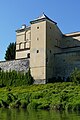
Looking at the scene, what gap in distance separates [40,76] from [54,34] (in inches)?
300

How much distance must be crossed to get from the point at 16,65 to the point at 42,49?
20.0 ft

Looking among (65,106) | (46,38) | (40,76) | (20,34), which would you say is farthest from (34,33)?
(65,106)

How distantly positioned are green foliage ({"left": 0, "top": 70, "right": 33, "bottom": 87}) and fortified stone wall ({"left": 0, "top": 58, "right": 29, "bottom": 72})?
2.93ft

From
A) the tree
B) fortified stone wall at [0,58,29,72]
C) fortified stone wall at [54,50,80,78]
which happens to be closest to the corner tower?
fortified stone wall at [54,50,80,78]

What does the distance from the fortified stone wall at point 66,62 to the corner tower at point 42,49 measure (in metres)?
0.92

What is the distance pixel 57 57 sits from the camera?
152 feet

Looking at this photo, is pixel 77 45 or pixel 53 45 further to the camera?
pixel 77 45

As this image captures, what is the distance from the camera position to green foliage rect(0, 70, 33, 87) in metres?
45.5

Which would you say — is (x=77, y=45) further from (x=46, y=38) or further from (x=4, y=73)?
(x=4, y=73)

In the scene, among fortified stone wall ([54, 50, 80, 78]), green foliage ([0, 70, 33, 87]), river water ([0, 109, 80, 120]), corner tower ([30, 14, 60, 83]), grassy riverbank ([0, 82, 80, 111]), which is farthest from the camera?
green foliage ([0, 70, 33, 87])

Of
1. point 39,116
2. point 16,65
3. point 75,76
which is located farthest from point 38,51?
point 39,116

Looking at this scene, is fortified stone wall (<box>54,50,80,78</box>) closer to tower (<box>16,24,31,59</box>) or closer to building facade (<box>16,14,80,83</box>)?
building facade (<box>16,14,80,83</box>)

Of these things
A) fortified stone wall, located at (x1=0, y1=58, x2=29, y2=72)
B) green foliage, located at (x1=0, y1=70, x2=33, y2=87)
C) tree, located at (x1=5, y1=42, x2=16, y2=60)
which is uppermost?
tree, located at (x1=5, y1=42, x2=16, y2=60)

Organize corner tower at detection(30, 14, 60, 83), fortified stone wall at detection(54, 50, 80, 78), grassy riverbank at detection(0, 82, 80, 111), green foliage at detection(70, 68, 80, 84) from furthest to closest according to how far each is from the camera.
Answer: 1. corner tower at detection(30, 14, 60, 83)
2. fortified stone wall at detection(54, 50, 80, 78)
3. green foliage at detection(70, 68, 80, 84)
4. grassy riverbank at detection(0, 82, 80, 111)
